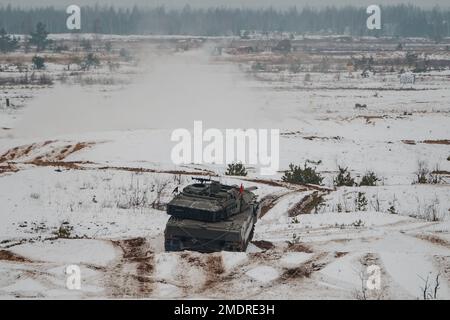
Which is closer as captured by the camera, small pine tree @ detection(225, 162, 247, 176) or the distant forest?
small pine tree @ detection(225, 162, 247, 176)

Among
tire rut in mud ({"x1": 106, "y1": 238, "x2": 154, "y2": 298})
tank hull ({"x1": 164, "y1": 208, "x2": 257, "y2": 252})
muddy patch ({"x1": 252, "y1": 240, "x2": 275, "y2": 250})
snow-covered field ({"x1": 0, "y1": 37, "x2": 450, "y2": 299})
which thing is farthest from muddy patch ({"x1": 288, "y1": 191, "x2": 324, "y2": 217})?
tire rut in mud ({"x1": 106, "y1": 238, "x2": 154, "y2": 298})

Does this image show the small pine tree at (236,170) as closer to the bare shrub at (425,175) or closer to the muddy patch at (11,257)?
the bare shrub at (425,175)

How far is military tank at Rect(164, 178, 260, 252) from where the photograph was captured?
1463 centimetres

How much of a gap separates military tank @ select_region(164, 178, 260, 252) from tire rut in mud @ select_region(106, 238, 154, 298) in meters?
0.84

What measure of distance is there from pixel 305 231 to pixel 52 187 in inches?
389

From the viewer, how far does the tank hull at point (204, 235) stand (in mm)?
14594

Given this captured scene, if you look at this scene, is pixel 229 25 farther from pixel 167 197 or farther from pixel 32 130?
pixel 167 197

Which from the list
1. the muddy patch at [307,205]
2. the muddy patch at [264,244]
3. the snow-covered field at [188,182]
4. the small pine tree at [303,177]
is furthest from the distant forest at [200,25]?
the muddy patch at [264,244]

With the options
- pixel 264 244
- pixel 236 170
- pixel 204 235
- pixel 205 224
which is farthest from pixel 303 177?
pixel 204 235

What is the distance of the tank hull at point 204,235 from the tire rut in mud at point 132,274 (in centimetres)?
70

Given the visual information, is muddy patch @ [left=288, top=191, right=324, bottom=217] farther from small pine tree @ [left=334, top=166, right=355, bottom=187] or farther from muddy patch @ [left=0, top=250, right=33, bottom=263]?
muddy patch @ [left=0, top=250, right=33, bottom=263]

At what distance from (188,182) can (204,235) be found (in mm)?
9749

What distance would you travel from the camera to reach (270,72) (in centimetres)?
8812
